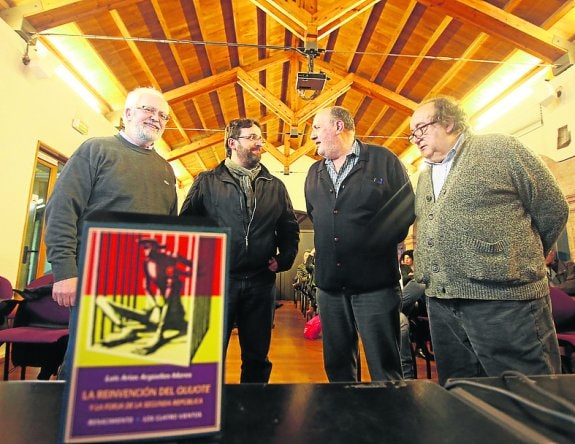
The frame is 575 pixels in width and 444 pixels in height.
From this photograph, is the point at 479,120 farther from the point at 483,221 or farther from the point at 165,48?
the point at 483,221

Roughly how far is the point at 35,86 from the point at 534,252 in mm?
4498

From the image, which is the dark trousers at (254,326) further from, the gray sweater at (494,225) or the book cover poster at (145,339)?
the book cover poster at (145,339)

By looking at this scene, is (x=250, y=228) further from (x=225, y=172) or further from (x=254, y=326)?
(x=254, y=326)

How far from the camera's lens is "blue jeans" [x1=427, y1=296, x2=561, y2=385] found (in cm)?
102

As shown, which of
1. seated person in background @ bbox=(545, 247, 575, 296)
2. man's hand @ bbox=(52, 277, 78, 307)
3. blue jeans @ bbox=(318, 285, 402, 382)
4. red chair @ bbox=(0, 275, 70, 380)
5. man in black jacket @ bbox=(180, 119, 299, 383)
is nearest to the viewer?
man's hand @ bbox=(52, 277, 78, 307)

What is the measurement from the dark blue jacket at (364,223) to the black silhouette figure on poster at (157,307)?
3.52ft

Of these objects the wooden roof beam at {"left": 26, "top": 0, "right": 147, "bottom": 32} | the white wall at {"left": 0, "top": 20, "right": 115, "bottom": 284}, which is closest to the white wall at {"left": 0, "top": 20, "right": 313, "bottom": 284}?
the white wall at {"left": 0, "top": 20, "right": 115, "bottom": 284}

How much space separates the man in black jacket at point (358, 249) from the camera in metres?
1.29

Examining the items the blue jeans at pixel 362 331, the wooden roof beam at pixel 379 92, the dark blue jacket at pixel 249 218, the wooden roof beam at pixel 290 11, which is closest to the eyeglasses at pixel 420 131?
the blue jeans at pixel 362 331

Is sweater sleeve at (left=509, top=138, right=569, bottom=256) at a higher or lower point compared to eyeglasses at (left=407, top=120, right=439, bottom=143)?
lower

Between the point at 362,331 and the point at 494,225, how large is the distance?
560 millimetres

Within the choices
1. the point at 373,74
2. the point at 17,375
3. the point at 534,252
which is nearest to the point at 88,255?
the point at 534,252

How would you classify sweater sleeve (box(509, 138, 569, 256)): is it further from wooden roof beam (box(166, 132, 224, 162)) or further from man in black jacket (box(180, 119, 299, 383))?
wooden roof beam (box(166, 132, 224, 162))

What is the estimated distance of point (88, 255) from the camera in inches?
11.1
